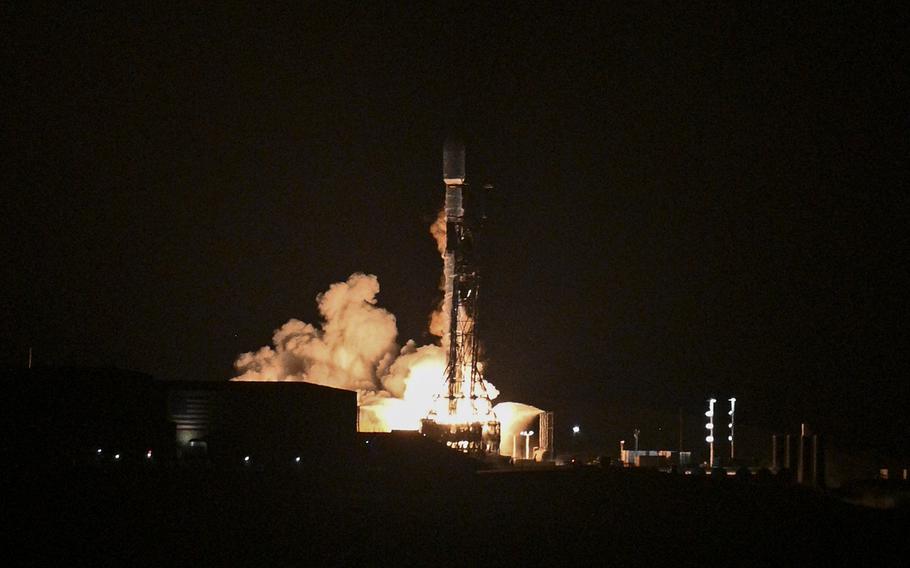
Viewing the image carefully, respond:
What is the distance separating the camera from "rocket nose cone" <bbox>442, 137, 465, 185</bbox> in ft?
207

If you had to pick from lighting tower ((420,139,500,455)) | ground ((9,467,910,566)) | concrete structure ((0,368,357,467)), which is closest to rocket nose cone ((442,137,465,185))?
lighting tower ((420,139,500,455))

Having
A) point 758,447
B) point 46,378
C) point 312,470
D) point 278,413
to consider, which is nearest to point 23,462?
point 46,378

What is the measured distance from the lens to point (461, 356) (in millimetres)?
65688

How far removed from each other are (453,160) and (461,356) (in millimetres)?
10198

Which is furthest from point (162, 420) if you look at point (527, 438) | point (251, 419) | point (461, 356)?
point (527, 438)

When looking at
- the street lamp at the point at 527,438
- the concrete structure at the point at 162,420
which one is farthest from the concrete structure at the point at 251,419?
the street lamp at the point at 527,438

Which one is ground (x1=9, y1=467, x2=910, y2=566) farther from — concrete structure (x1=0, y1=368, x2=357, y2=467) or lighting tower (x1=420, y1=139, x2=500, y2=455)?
lighting tower (x1=420, y1=139, x2=500, y2=455)

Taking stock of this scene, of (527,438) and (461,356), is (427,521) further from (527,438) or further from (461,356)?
(527,438)

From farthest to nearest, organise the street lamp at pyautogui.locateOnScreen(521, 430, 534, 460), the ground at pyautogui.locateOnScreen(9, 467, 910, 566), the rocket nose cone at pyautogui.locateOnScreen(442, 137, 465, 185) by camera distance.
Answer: the street lamp at pyautogui.locateOnScreen(521, 430, 534, 460)
the rocket nose cone at pyautogui.locateOnScreen(442, 137, 465, 185)
the ground at pyautogui.locateOnScreen(9, 467, 910, 566)

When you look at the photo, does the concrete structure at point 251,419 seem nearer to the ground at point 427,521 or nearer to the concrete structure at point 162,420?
the concrete structure at point 162,420

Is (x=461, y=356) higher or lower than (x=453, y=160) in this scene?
lower

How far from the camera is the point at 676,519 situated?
3344cm

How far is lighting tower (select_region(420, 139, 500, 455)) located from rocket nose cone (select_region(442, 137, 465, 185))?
0.21 meters

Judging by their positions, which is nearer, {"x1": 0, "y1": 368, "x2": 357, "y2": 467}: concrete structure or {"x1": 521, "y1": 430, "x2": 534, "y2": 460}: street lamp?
{"x1": 0, "y1": 368, "x2": 357, "y2": 467}: concrete structure
